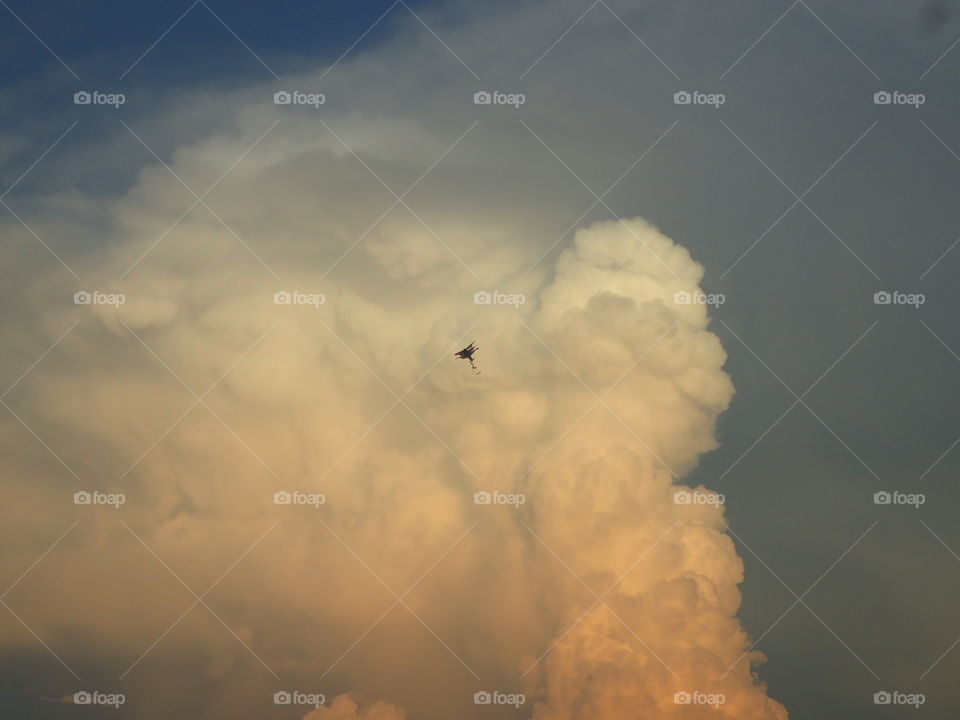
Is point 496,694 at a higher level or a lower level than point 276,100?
lower

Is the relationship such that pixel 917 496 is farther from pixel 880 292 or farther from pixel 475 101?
pixel 475 101

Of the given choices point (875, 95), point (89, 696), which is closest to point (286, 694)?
point (89, 696)

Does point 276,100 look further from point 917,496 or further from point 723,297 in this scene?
point 917,496

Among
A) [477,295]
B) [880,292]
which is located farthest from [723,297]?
[477,295]

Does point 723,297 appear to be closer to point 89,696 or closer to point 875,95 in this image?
point 875,95

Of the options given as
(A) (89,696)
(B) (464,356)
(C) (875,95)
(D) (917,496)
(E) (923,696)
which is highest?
(C) (875,95)

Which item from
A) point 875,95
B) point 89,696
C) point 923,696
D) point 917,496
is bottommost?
point 923,696

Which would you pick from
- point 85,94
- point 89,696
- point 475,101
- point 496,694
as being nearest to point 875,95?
point 475,101

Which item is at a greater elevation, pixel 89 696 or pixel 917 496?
pixel 917 496
